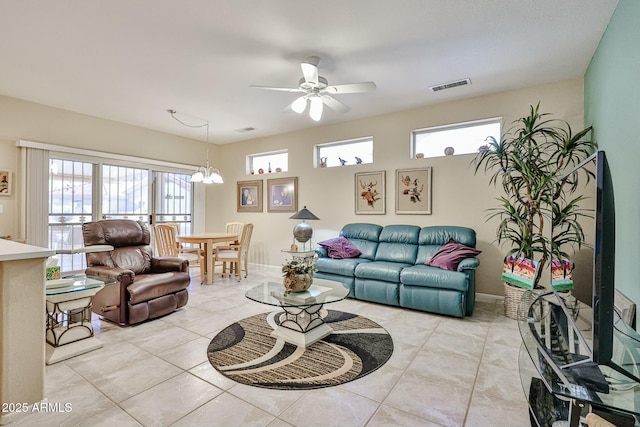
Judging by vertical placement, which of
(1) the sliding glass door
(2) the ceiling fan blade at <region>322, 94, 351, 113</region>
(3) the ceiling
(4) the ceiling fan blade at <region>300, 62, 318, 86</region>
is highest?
(3) the ceiling

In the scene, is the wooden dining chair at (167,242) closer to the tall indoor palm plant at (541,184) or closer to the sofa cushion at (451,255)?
the sofa cushion at (451,255)

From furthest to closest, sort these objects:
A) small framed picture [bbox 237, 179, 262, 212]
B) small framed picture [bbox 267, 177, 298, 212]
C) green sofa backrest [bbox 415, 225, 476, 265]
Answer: small framed picture [bbox 237, 179, 262, 212], small framed picture [bbox 267, 177, 298, 212], green sofa backrest [bbox 415, 225, 476, 265]

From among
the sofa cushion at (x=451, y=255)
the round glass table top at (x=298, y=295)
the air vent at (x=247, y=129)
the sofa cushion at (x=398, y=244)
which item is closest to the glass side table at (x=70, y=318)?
the round glass table top at (x=298, y=295)

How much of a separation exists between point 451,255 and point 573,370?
2.62 meters

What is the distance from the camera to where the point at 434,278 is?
3420mm

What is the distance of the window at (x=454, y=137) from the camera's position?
4.21m

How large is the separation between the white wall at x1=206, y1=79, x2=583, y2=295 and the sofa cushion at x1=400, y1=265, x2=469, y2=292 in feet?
3.49

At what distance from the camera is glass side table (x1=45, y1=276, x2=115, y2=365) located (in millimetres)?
2357

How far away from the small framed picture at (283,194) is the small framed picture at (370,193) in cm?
134

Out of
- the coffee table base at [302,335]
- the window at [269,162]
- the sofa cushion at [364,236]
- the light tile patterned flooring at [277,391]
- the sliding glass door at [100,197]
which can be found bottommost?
the light tile patterned flooring at [277,391]

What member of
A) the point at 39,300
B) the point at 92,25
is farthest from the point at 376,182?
the point at 39,300

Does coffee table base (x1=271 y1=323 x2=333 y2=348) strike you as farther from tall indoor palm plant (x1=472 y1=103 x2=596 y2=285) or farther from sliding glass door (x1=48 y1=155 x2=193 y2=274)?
sliding glass door (x1=48 y1=155 x2=193 y2=274)

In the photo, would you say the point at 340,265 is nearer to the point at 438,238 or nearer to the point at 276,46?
the point at 438,238

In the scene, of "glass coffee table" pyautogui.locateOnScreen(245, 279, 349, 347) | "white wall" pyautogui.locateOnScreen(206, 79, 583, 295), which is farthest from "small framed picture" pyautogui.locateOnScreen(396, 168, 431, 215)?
"glass coffee table" pyautogui.locateOnScreen(245, 279, 349, 347)
